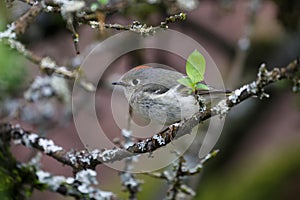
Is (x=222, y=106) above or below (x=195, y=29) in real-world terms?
below

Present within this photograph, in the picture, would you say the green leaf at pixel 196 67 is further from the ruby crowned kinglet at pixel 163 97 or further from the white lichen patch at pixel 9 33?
the white lichen patch at pixel 9 33

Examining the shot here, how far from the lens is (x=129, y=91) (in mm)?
1644

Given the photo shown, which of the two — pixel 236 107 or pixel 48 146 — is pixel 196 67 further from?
pixel 236 107

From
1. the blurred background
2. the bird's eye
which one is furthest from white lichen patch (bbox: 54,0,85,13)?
the blurred background

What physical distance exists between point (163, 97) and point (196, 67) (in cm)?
33

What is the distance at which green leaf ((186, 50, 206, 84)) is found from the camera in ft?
3.67

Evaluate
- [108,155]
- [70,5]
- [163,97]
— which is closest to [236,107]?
[163,97]

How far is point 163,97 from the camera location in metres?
1.46

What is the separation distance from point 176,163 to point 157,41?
46.3 inches

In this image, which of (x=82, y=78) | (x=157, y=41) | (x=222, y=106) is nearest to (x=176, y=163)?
(x=222, y=106)

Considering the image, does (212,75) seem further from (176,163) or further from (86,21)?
(86,21)

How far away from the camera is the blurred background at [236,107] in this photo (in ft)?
7.20

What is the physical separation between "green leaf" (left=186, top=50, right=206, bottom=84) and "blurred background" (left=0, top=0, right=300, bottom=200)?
3.06 feet

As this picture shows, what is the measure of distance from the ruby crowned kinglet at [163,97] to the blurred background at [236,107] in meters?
0.52
